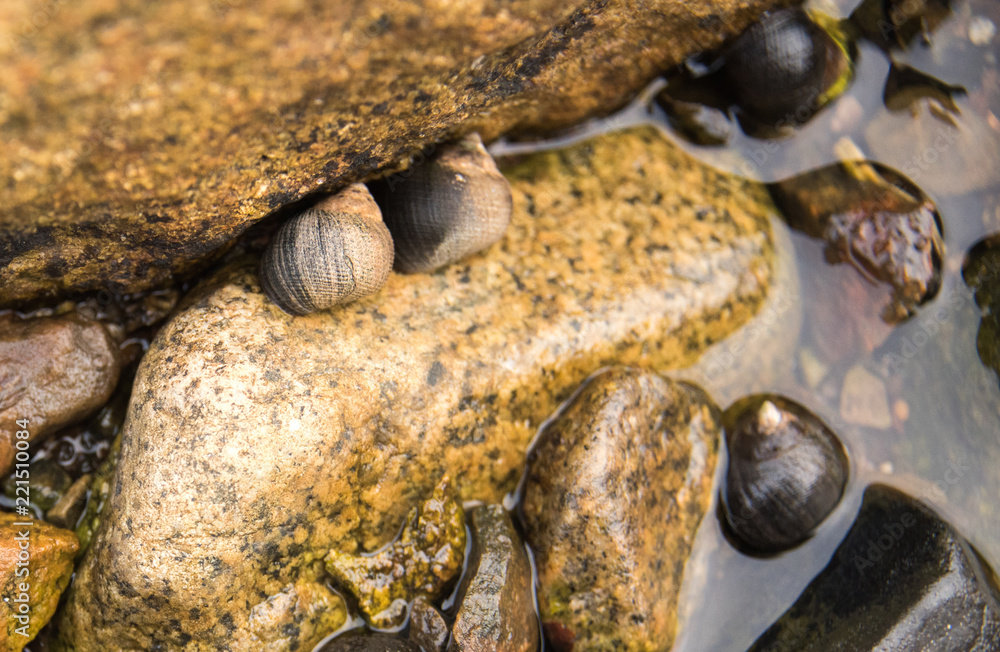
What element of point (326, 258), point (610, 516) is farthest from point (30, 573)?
point (610, 516)

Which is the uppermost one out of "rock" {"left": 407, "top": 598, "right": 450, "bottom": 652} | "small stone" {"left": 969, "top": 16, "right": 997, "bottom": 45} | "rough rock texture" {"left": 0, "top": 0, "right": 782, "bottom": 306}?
"rough rock texture" {"left": 0, "top": 0, "right": 782, "bottom": 306}

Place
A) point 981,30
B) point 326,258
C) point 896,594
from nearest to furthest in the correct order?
point 326,258, point 896,594, point 981,30

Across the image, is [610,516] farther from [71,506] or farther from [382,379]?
[71,506]

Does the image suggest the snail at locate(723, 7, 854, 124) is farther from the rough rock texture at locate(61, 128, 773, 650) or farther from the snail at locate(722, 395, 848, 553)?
the snail at locate(722, 395, 848, 553)

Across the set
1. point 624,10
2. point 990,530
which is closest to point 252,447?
point 624,10


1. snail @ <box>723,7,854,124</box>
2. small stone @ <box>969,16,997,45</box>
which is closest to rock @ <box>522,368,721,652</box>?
snail @ <box>723,7,854,124</box>

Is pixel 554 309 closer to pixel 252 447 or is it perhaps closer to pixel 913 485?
pixel 252 447

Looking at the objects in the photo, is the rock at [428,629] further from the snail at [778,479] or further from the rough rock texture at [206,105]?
the rough rock texture at [206,105]
